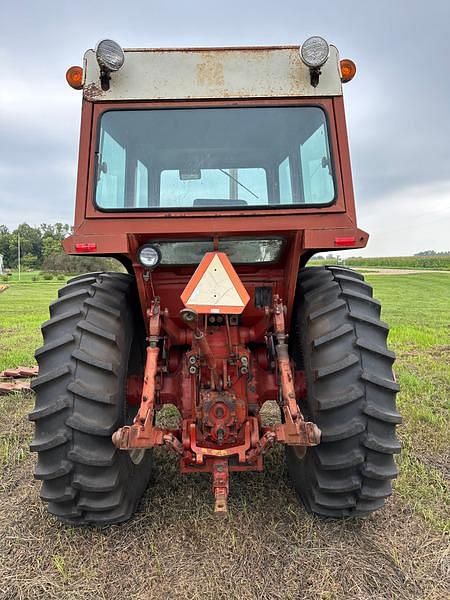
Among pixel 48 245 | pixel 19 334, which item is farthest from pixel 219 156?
pixel 48 245

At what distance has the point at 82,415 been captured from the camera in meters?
2.48

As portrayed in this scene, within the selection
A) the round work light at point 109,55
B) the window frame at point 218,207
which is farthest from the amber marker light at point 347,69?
the round work light at point 109,55

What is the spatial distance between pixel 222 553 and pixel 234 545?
0.09 metres

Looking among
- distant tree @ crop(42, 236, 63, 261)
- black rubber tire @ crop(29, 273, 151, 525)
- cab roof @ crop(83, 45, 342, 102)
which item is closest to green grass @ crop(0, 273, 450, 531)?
black rubber tire @ crop(29, 273, 151, 525)

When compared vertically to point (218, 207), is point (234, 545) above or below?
below

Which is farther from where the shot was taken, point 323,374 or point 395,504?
point 395,504

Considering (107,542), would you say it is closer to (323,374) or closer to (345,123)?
(323,374)

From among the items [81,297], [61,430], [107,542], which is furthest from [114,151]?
[107,542]

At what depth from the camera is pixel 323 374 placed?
8.31 feet

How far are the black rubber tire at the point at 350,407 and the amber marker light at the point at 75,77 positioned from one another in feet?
5.89

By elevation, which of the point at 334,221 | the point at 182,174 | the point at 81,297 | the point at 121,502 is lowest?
the point at 121,502

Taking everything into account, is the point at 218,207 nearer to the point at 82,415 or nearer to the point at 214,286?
the point at 214,286

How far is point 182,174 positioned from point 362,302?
1.26m

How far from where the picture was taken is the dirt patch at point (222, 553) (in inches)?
89.0
